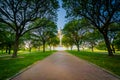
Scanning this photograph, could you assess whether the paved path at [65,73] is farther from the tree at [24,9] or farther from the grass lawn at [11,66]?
the tree at [24,9]

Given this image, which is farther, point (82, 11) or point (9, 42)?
point (9, 42)

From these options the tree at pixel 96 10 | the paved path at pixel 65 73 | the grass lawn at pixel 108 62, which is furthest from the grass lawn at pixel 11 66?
the tree at pixel 96 10

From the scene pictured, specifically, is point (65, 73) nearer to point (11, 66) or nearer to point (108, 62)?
point (11, 66)

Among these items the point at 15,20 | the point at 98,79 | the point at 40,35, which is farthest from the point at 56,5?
the point at 40,35

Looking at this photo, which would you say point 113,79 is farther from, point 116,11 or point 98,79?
point 116,11

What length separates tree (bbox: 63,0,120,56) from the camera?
28.4 metres

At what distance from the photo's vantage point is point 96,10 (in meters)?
29.9

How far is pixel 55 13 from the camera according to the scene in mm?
32531

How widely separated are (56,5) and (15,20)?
743 cm

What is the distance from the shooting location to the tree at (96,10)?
1119 inches

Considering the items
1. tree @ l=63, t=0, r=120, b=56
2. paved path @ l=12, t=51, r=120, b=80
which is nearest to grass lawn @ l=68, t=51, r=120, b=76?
paved path @ l=12, t=51, r=120, b=80

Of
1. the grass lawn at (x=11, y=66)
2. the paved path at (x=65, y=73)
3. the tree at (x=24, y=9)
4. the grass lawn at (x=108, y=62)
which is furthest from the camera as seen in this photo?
the tree at (x=24, y=9)

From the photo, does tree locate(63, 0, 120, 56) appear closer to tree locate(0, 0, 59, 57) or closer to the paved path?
tree locate(0, 0, 59, 57)

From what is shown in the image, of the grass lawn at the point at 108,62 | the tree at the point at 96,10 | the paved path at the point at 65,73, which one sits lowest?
the paved path at the point at 65,73
